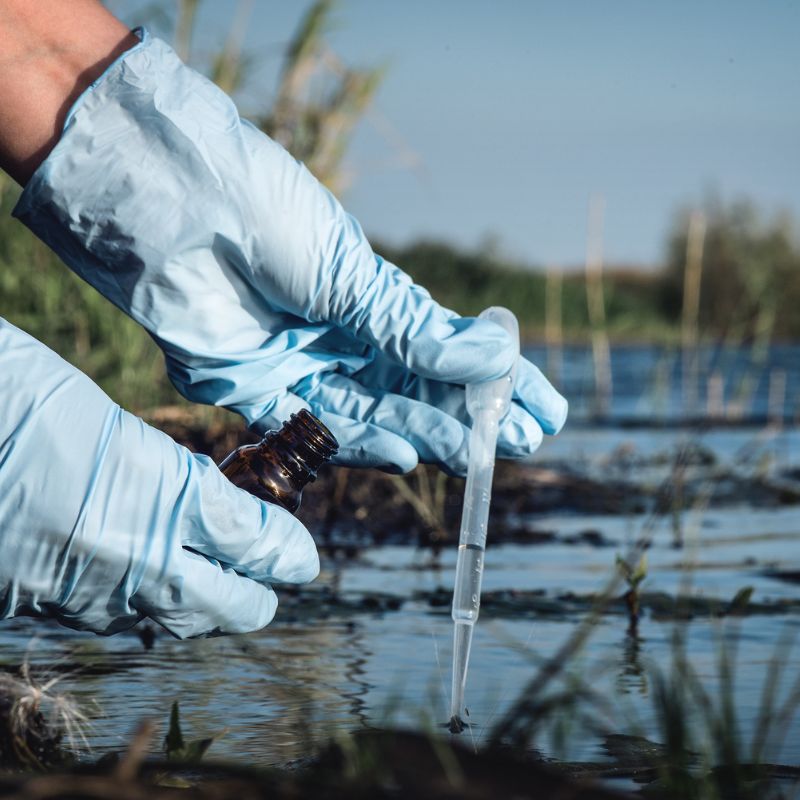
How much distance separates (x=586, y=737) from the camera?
2223mm

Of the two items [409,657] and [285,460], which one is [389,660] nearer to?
[409,657]

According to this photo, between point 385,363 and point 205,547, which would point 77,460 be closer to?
point 205,547

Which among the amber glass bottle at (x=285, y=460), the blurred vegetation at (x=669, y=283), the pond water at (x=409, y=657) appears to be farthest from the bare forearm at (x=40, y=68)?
the blurred vegetation at (x=669, y=283)

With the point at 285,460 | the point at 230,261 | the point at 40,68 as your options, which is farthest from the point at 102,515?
the point at 40,68

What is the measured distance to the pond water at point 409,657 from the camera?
2273mm

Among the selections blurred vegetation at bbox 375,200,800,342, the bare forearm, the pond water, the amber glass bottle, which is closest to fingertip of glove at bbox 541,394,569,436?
the pond water

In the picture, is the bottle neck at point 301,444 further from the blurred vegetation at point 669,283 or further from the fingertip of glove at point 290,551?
the blurred vegetation at point 669,283

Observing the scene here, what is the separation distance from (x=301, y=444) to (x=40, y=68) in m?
0.87

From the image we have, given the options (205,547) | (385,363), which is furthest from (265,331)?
(205,547)

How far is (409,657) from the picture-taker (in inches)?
111

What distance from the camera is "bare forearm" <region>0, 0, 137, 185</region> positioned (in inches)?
89.7

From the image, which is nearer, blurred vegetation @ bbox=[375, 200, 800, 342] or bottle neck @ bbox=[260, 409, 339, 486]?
bottle neck @ bbox=[260, 409, 339, 486]

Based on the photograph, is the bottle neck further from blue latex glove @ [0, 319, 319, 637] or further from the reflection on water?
the reflection on water

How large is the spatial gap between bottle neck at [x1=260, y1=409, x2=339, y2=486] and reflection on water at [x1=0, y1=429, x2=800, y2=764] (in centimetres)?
36
